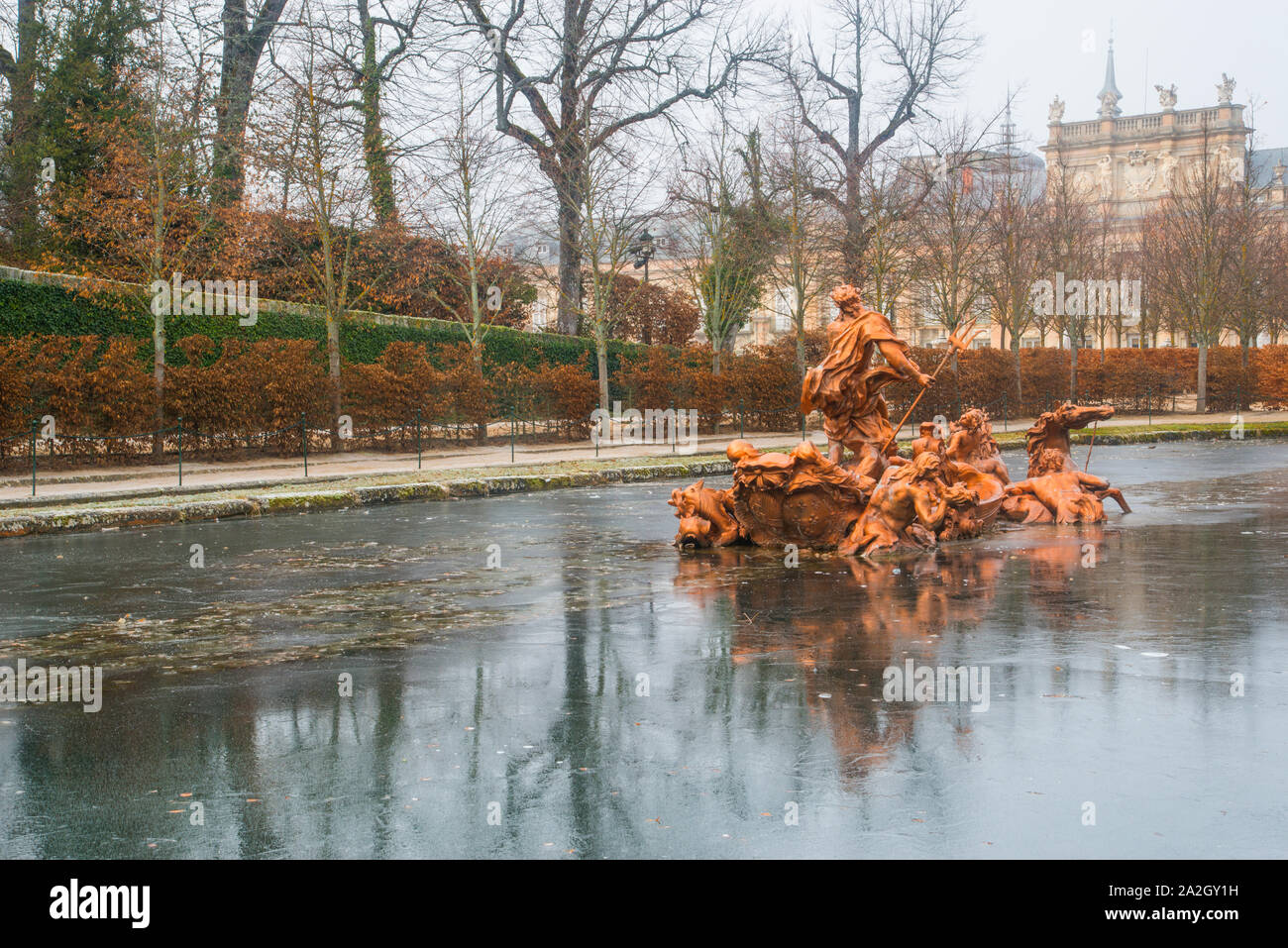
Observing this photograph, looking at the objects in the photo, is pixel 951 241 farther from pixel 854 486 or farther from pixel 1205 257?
pixel 854 486

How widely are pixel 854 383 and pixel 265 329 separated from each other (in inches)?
833

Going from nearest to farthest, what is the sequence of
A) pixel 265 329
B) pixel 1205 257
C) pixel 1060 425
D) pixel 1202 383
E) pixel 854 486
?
1. pixel 854 486
2. pixel 1060 425
3. pixel 265 329
4. pixel 1205 257
5. pixel 1202 383

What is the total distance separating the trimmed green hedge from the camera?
82.8 ft

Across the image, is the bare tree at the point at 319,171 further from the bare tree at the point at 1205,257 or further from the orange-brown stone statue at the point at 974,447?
the bare tree at the point at 1205,257

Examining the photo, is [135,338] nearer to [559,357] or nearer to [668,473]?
[668,473]

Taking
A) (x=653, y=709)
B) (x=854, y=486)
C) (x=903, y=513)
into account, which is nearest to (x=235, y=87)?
(x=854, y=486)

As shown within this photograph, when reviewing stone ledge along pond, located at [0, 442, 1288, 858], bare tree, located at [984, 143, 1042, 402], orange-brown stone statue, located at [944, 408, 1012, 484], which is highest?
bare tree, located at [984, 143, 1042, 402]

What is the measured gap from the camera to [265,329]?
101ft

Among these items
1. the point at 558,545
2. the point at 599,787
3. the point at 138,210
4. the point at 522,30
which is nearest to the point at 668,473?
the point at 558,545

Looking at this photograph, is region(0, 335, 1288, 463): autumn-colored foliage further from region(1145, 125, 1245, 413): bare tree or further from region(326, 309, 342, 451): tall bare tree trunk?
region(1145, 125, 1245, 413): bare tree

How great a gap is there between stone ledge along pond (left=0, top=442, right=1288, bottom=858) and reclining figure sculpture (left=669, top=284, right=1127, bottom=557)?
0.62 metres

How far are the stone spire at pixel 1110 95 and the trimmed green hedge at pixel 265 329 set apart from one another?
77.5 meters

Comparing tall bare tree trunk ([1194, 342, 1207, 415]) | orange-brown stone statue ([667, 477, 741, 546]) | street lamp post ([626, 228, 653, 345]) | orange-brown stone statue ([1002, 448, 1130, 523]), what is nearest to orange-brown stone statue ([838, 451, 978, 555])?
orange-brown stone statue ([667, 477, 741, 546])

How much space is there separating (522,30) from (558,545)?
3000 centimetres
